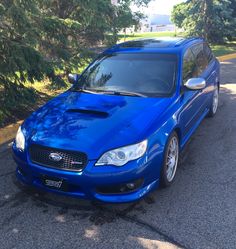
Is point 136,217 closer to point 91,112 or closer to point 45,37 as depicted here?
point 91,112

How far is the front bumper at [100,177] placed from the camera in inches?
136

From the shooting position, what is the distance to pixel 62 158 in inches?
142

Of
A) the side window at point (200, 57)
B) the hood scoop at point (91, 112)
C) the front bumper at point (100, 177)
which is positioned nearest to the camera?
the front bumper at point (100, 177)

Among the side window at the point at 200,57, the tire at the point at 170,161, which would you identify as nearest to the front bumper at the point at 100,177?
the tire at the point at 170,161

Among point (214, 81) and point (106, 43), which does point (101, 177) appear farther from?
point (106, 43)

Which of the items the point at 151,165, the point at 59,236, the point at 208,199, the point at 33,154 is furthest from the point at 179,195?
the point at 33,154

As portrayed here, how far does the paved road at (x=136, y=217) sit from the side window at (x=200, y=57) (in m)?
1.84

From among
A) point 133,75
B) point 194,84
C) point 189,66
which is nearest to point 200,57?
point 189,66

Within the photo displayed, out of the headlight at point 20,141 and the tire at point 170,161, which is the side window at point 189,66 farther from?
the headlight at point 20,141

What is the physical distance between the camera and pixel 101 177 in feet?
11.3

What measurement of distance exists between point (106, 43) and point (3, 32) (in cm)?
517

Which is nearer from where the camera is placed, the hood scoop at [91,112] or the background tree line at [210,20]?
the hood scoop at [91,112]

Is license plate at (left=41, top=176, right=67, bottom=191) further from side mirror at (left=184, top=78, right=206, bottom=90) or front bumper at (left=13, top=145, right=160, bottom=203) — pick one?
side mirror at (left=184, top=78, right=206, bottom=90)

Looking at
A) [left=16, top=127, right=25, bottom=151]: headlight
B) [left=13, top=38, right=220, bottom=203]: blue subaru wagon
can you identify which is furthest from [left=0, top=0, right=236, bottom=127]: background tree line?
[left=16, top=127, right=25, bottom=151]: headlight
